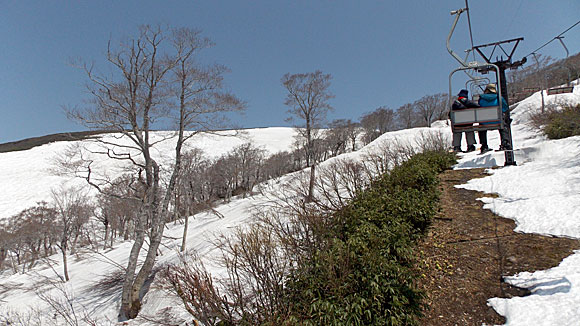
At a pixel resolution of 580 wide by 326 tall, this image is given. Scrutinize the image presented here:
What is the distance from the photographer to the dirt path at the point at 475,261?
370 centimetres

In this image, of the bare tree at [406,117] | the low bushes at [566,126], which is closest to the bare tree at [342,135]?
the bare tree at [406,117]

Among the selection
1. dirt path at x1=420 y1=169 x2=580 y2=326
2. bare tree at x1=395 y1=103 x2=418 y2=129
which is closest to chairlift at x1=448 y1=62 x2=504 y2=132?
dirt path at x1=420 y1=169 x2=580 y2=326

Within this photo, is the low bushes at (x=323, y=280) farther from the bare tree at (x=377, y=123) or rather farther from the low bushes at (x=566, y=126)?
the bare tree at (x=377, y=123)

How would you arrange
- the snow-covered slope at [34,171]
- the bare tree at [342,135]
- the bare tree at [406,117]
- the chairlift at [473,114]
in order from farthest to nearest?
the bare tree at [406,117] < the bare tree at [342,135] < the snow-covered slope at [34,171] < the chairlift at [473,114]

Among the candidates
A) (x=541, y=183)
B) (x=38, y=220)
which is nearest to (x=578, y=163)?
(x=541, y=183)

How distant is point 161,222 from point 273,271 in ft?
33.5

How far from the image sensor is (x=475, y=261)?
4.60 meters

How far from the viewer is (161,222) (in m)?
12.6

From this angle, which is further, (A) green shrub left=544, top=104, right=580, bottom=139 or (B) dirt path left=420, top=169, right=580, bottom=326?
(A) green shrub left=544, top=104, right=580, bottom=139

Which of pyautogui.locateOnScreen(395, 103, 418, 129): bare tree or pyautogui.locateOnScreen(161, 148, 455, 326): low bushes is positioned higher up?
pyautogui.locateOnScreen(395, 103, 418, 129): bare tree

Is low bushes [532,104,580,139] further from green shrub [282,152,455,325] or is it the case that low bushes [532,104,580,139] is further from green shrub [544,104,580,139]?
green shrub [282,152,455,325]

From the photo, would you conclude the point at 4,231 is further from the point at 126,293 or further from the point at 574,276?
the point at 574,276

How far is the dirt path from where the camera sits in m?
3.70

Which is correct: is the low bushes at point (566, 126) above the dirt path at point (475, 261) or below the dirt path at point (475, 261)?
above
